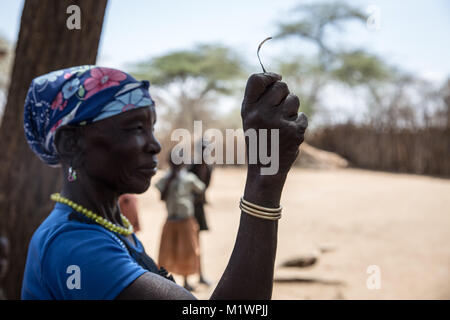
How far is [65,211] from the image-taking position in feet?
3.77

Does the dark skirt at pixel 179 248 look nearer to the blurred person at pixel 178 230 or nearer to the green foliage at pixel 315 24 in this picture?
the blurred person at pixel 178 230

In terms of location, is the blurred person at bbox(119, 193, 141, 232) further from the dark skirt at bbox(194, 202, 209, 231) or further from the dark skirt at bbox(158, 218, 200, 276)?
the dark skirt at bbox(194, 202, 209, 231)

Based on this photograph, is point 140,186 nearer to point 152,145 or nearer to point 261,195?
point 152,145

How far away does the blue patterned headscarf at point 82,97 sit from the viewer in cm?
117

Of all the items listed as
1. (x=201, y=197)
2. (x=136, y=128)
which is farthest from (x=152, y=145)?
(x=201, y=197)

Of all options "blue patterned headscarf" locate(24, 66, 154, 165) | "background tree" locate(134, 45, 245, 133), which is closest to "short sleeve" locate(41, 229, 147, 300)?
"blue patterned headscarf" locate(24, 66, 154, 165)

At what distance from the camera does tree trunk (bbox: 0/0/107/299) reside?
2.60 meters

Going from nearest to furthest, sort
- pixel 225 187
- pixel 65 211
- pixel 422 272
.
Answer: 1. pixel 65 211
2. pixel 422 272
3. pixel 225 187

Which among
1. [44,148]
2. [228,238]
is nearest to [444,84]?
[228,238]

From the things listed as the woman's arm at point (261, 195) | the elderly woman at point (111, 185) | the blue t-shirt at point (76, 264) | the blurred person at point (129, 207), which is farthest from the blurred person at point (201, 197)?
the woman's arm at point (261, 195)

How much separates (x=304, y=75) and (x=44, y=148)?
25928 millimetres

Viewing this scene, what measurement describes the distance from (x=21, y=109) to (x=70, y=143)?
5.80 ft

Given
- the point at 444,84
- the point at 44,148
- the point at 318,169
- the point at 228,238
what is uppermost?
the point at 444,84

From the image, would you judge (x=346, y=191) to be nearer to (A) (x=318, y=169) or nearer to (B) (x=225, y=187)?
(B) (x=225, y=187)
